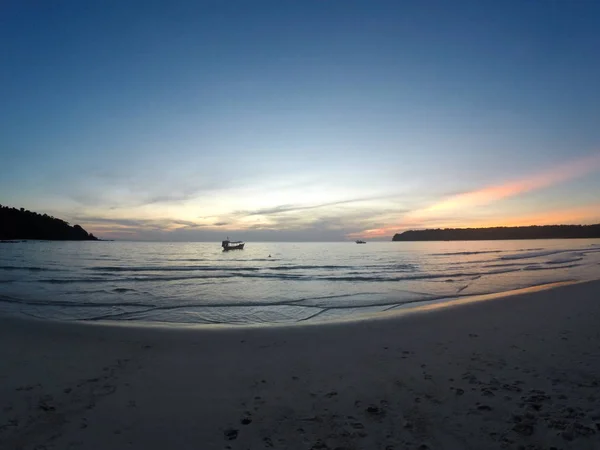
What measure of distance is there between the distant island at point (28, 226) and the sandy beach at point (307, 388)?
188205 mm

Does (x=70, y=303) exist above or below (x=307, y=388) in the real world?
below

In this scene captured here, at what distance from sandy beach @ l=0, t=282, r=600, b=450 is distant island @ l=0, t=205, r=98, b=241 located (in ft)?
617

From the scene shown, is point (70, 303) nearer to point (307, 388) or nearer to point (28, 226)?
point (307, 388)

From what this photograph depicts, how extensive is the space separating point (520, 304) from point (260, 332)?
10.8 meters

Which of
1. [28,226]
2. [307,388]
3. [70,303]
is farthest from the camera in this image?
[28,226]

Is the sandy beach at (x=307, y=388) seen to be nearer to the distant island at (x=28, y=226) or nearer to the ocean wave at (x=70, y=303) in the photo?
the ocean wave at (x=70, y=303)

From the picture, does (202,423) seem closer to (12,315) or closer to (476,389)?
(476,389)

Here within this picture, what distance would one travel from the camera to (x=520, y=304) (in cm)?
1338

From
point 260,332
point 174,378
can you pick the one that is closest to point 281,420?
point 174,378

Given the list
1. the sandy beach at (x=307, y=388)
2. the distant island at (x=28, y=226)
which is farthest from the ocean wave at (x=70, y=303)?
the distant island at (x=28, y=226)

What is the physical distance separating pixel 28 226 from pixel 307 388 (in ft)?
665

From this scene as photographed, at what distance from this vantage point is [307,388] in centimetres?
559

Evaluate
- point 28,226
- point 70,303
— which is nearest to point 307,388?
point 70,303

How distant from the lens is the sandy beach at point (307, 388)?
4043 millimetres
